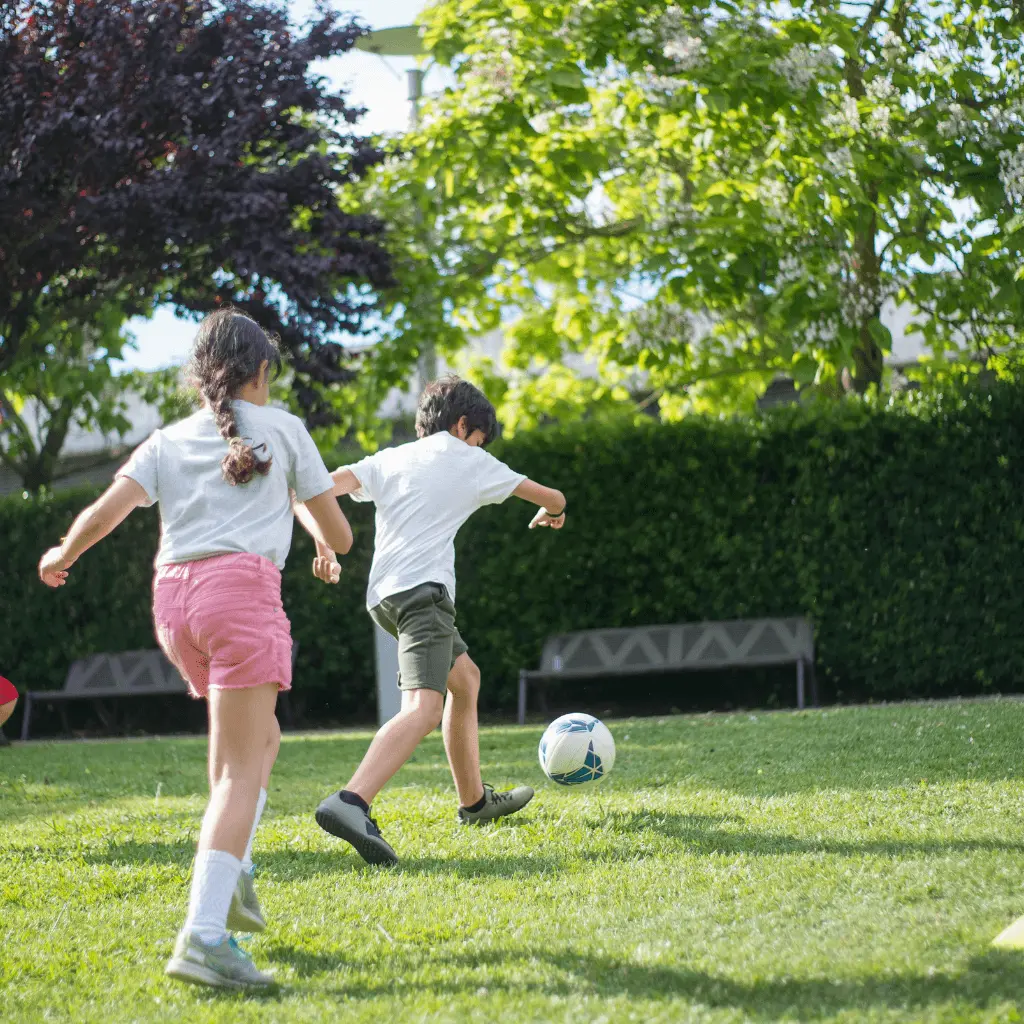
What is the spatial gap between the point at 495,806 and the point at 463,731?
347mm

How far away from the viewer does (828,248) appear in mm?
10680

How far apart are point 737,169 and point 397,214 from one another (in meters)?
3.72

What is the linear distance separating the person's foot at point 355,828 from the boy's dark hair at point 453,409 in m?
1.54

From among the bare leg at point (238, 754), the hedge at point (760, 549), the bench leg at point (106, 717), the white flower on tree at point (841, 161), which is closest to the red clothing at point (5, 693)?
the bare leg at point (238, 754)

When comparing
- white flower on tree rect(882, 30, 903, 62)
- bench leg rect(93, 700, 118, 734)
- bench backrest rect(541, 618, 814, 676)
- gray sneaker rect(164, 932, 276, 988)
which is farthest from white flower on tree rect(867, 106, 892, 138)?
bench leg rect(93, 700, 118, 734)

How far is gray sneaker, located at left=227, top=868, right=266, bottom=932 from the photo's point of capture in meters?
3.31

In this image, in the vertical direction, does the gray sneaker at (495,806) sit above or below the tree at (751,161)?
below

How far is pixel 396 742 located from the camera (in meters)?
4.55

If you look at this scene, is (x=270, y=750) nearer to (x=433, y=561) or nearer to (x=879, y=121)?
(x=433, y=561)

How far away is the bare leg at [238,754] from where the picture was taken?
10.3 ft

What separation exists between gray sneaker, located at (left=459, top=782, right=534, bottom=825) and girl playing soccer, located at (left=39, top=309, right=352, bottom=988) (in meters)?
1.78

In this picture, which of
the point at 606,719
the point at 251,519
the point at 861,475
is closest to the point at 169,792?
the point at 251,519

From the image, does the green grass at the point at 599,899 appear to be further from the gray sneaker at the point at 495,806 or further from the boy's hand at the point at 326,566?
the boy's hand at the point at 326,566

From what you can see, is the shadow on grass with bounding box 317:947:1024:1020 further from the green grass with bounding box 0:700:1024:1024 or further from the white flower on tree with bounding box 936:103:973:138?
the white flower on tree with bounding box 936:103:973:138
